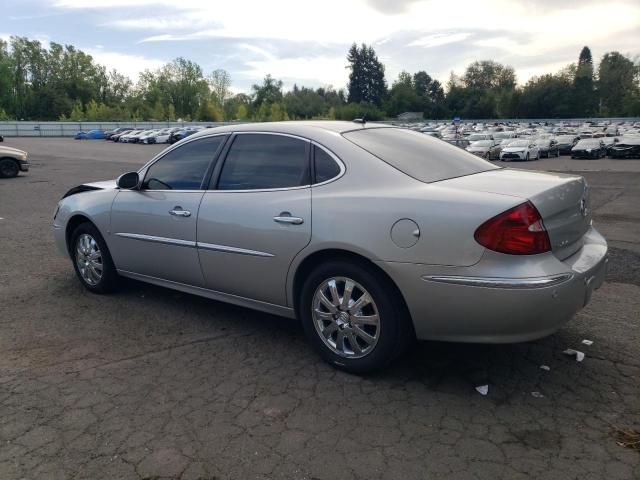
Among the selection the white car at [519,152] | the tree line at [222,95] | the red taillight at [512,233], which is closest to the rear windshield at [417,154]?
the red taillight at [512,233]

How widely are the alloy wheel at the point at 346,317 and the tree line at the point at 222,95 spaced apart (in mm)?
95106

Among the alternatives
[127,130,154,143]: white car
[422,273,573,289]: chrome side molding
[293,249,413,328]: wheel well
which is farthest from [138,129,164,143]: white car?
[422,273,573,289]: chrome side molding

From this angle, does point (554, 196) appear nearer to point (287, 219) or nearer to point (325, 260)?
point (325, 260)

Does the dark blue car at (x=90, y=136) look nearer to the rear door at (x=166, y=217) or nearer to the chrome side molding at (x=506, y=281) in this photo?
the rear door at (x=166, y=217)

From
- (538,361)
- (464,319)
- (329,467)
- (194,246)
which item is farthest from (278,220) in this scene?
(538,361)

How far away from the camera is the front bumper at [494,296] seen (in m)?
3.11

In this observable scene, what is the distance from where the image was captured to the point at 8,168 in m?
18.7

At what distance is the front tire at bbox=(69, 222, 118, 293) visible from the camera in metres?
5.32

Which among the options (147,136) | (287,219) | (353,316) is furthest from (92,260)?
(147,136)

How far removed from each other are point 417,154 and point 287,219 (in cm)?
108

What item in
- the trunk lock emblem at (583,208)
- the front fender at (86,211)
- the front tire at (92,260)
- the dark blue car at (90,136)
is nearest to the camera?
the trunk lock emblem at (583,208)

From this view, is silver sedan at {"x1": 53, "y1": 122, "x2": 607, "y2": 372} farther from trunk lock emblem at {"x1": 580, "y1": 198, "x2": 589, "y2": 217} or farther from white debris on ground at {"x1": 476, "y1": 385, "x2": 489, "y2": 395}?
white debris on ground at {"x1": 476, "y1": 385, "x2": 489, "y2": 395}

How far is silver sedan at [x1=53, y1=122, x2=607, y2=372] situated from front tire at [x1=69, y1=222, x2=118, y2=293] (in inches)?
19.4

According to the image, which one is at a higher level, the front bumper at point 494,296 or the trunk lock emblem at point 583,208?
the trunk lock emblem at point 583,208
